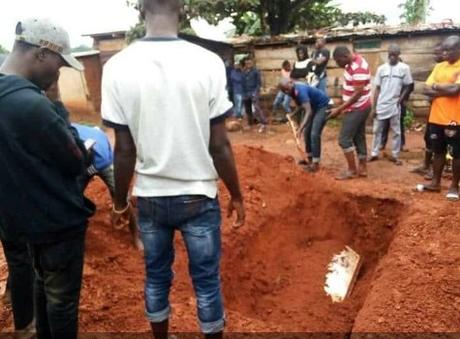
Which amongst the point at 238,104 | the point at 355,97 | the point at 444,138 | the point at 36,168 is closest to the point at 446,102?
the point at 444,138

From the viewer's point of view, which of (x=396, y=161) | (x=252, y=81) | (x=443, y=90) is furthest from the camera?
(x=252, y=81)

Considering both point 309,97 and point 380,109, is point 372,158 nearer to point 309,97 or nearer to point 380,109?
point 380,109

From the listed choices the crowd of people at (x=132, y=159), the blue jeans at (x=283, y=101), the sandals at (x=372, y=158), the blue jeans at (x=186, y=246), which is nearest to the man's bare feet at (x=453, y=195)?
the sandals at (x=372, y=158)

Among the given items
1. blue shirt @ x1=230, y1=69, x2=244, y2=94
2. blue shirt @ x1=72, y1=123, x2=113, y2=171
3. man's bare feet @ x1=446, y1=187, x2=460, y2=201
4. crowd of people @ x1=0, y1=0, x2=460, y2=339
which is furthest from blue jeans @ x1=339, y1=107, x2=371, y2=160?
blue shirt @ x1=230, y1=69, x2=244, y2=94

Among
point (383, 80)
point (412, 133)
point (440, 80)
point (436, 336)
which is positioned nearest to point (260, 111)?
point (412, 133)

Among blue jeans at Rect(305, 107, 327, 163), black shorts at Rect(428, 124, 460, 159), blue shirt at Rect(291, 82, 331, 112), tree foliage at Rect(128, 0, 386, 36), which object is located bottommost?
blue jeans at Rect(305, 107, 327, 163)

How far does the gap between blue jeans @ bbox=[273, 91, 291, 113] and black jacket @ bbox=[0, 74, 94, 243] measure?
9.07 m

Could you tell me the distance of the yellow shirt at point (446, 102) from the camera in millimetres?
4688

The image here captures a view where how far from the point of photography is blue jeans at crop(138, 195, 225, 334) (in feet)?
6.91

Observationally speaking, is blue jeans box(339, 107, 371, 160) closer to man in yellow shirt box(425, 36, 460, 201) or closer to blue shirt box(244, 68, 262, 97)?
man in yellow shirt box(425, 36, 460, 201)

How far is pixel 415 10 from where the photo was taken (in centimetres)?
1475

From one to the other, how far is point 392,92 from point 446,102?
6.46ft

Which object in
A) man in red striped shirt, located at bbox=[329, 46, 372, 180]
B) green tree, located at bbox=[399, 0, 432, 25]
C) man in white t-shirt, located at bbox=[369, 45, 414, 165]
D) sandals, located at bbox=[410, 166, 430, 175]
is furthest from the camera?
A: green tree, located at bbox=[399, 0, 432, 25]

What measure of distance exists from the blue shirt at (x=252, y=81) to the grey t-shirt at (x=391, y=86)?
14.5 feet
